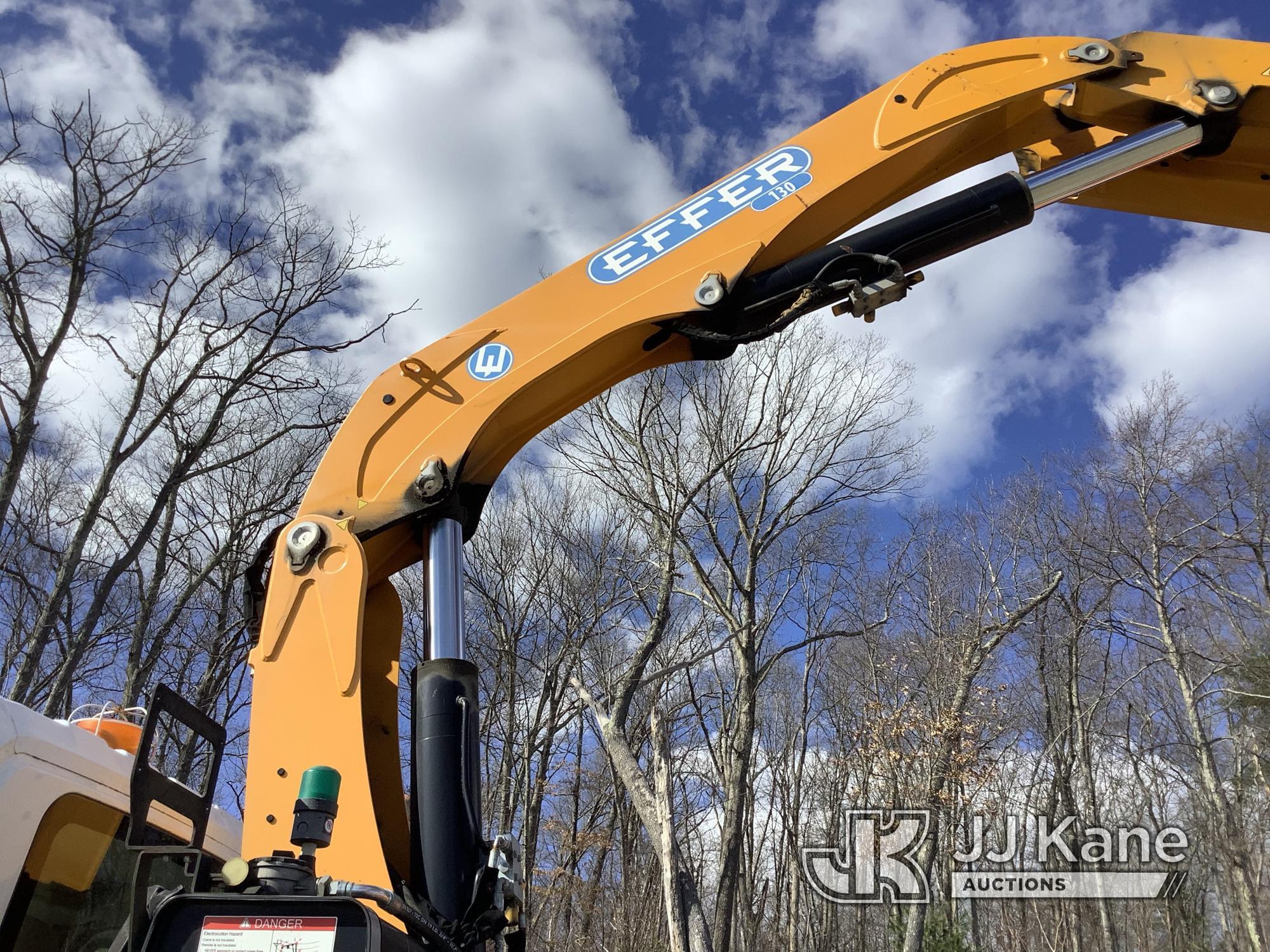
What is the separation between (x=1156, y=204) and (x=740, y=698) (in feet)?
44.2

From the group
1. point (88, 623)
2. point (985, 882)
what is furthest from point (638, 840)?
point (88, 623)

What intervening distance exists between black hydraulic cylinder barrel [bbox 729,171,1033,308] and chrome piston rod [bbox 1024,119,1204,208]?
106 mm

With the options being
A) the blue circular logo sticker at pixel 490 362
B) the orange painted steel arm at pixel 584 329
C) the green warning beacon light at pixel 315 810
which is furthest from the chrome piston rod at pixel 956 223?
the green warning beacon light at pixel 315 810

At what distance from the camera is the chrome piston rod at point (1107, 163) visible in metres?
3.19

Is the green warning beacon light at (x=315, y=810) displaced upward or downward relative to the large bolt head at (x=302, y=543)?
downward

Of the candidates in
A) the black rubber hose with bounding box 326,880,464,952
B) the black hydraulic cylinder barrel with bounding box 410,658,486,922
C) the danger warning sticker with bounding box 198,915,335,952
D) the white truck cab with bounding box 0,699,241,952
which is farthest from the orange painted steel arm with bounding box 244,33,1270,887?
the danger warning sticker with bounding box 198,915,335,952

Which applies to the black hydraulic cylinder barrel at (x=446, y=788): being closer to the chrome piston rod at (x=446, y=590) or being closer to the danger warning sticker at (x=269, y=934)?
the chrome piston rod at (x=446, y=590)

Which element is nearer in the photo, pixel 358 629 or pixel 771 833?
pixel 358 629

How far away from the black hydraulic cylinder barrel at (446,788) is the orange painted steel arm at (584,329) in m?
0.14

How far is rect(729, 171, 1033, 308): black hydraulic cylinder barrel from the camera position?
3.12m

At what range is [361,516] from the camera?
2.92 metres

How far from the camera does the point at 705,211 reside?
3.30 metres

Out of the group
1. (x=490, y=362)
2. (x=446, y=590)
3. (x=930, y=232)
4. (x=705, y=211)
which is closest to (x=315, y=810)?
(x=446, y=590)

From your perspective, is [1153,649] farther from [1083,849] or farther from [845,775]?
[845,775]
